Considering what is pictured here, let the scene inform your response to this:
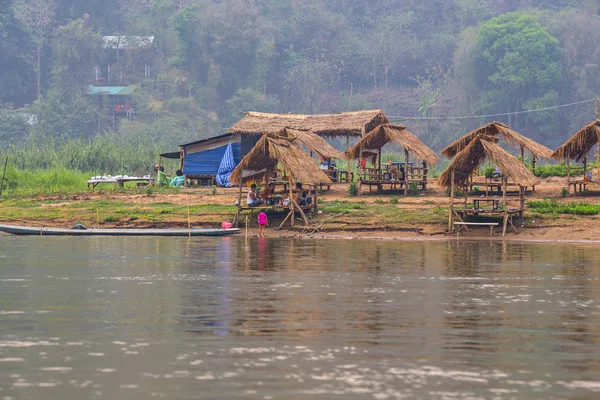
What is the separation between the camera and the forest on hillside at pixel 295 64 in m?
64.1

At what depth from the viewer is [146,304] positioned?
16.5 metres

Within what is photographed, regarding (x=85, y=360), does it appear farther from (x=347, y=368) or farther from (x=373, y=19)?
(x=373, y=19)

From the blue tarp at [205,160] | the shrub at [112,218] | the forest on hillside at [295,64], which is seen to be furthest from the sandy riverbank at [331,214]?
the forest on hillside at [295,64]

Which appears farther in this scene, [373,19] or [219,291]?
[373,19]

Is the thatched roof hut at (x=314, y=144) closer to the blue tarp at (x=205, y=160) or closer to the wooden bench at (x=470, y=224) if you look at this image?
the blue tarp at (x=205, y=160)

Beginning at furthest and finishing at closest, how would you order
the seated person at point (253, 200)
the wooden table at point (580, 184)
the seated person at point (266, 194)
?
1. the wooden table at point (580, 184)
2. the seated person at point (266, 194)
3. the seated person at point (253, 200)

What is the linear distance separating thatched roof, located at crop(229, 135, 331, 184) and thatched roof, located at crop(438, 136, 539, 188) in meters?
3.55

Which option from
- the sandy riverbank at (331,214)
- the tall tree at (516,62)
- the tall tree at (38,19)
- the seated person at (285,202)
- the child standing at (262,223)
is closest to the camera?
the sandy riverbank at (331,214)

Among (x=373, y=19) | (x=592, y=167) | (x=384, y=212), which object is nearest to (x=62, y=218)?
(x=384, y=212)

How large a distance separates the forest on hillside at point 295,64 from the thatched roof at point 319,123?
23.3 meters

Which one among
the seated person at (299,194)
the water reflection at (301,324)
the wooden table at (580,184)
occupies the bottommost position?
the water reflection at (301,324)

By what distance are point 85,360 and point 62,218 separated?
19.0 m

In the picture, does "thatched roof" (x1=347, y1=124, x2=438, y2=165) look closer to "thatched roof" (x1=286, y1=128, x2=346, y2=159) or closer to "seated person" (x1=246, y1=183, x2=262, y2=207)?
"thatched roof" (x1=286, y1=128, x2=346, y2=159)

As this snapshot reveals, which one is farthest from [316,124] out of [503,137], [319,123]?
[503,137]
